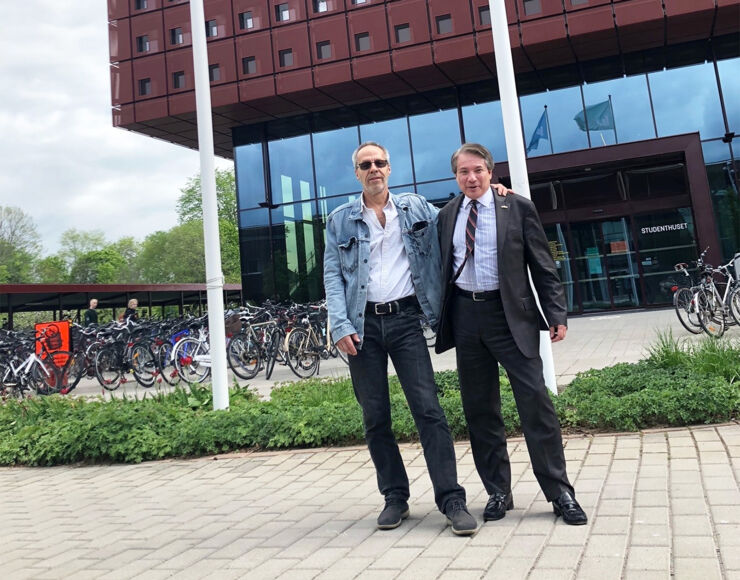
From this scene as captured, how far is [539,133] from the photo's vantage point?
20016mm

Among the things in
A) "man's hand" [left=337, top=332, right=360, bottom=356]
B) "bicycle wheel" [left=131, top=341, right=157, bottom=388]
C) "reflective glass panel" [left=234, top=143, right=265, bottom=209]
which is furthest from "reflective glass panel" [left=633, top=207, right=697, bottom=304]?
"man's hand" [left=337, top=332, right=360, bottom=356]

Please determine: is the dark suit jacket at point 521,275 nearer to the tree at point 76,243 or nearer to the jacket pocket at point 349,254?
the jacket pocket at point 349,254

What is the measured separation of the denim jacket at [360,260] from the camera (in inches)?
139

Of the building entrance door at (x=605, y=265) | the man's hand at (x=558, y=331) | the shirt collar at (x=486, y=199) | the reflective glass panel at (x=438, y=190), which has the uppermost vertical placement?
the reflective glass panel at (x=438, y=190)

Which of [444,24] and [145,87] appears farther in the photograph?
[145,87]

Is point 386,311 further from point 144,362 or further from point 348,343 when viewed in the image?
point 144,362

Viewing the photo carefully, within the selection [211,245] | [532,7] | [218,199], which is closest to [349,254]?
[211,245]

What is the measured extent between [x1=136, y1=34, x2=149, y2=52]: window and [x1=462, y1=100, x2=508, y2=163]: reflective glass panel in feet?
35.5

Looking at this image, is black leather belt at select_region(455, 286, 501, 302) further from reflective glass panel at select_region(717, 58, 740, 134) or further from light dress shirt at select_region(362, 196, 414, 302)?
reflective glass panel at select_region(717, 58, 740, 134)

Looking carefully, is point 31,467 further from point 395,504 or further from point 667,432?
point 667,432

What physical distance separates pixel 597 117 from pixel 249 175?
1178 centimetres

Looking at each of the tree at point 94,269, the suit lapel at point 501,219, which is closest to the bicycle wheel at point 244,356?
the suit lapel at point 501,219

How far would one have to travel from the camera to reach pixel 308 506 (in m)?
4.10

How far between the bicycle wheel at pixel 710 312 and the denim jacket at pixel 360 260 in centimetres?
868
